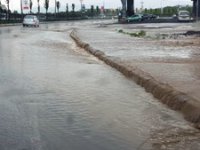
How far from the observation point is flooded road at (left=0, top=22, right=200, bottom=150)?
748 centimetres

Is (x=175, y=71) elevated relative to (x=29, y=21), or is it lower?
lower

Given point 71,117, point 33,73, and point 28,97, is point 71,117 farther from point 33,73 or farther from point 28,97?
point 33,73

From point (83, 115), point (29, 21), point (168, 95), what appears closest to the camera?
point (83, 115)

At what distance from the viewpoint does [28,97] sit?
35.6ft

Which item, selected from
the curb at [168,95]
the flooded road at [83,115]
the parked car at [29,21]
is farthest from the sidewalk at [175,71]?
the parked car at [29,21]

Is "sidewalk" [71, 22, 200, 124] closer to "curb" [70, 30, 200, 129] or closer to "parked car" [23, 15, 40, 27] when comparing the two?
"curb" [70, 30, 200, 129]

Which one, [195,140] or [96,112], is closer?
[195,140]

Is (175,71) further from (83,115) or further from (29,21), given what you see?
(29,21)

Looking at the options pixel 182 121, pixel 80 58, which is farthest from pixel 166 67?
pixel 182 121

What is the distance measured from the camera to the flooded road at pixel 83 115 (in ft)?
24.6

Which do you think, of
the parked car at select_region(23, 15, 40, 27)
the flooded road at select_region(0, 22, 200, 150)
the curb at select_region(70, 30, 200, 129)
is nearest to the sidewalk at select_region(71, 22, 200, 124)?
the curb at select_region(70, 30, 200, 129)

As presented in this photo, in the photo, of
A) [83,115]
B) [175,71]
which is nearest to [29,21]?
[175,71]

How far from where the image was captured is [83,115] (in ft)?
30.2

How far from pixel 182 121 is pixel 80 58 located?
1144cm
